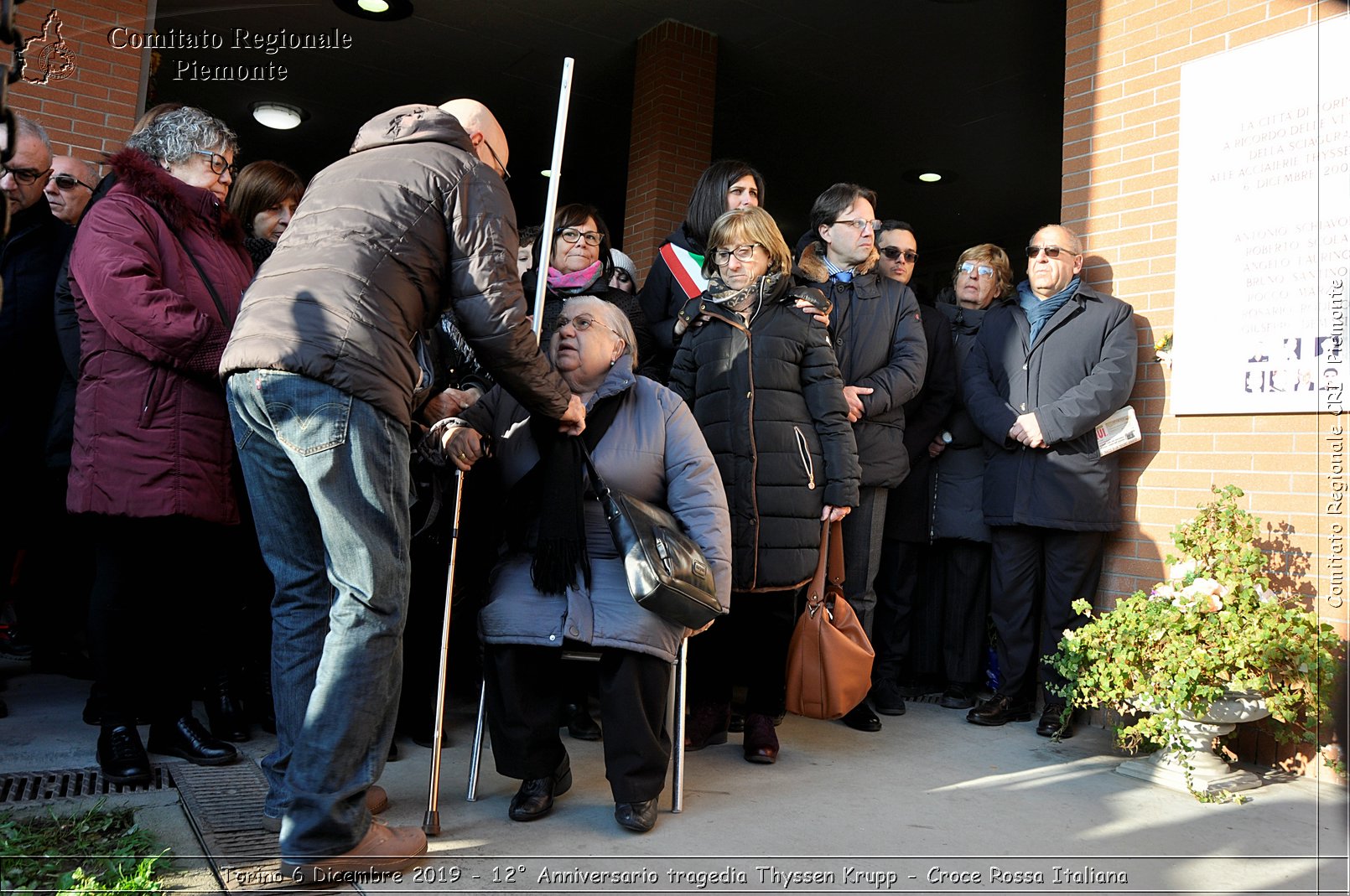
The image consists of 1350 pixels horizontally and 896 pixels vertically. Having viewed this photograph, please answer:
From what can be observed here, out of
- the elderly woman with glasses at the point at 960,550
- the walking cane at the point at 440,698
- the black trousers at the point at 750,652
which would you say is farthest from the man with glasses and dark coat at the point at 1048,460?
the walking cane at the point at 440,698

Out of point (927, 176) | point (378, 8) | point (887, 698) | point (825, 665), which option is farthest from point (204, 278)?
point (927, 176)

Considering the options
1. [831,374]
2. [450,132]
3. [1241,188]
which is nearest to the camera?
[450,132]

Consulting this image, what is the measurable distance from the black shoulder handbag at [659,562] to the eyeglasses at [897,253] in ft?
7.86

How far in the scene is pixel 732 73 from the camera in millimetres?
8523

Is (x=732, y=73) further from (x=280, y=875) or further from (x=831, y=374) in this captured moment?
(x=280, y=875)

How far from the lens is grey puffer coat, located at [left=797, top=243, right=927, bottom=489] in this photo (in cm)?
438

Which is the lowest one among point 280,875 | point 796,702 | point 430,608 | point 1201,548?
point 280,875

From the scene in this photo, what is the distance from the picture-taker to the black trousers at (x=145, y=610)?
10.1 ft

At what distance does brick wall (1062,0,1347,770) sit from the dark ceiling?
2601 mm

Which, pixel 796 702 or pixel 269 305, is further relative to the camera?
pixel 796 702

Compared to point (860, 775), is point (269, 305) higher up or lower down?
higher up

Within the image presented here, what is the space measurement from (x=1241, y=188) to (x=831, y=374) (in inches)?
73.4

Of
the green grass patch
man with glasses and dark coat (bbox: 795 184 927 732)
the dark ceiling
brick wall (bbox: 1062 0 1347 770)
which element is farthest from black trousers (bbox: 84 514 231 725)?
the dark ceiling

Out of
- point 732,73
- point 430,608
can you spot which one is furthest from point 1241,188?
point 732,73
